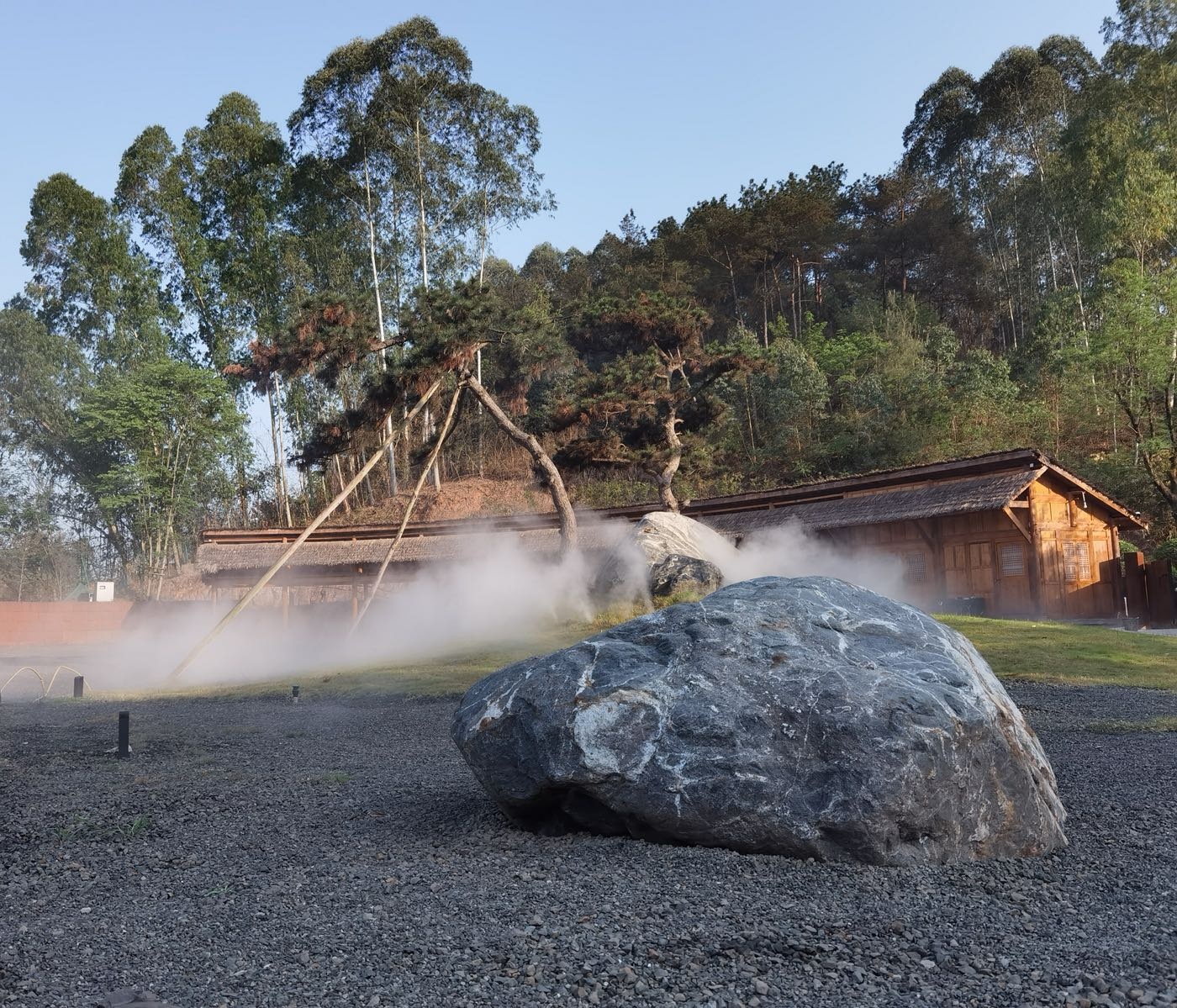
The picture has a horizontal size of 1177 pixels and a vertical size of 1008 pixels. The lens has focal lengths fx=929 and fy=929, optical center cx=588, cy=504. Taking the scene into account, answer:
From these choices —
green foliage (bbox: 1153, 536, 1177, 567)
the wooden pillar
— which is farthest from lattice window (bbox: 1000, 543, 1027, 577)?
green foliage (bbox: 1153, 536, 1177, 567)

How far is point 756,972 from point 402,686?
11330 millimetres

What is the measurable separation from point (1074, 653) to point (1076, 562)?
9.28 meters

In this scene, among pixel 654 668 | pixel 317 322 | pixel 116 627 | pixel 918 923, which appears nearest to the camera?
pixel 918 923

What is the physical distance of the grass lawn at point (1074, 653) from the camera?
11.9 meters

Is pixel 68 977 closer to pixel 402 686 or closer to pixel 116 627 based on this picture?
pixel 402 686

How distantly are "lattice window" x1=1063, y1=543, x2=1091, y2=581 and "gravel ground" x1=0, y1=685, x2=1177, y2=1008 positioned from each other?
16726mm

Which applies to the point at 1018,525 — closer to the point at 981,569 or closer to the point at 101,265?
the point at 981,569

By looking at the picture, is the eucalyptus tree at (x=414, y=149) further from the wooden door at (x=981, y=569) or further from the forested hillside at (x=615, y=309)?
the wooden door at (x=981, y=569)

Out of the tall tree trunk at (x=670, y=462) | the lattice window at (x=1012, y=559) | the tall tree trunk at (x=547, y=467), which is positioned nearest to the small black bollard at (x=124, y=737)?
the tall tree trunk at (x=547, y=467)

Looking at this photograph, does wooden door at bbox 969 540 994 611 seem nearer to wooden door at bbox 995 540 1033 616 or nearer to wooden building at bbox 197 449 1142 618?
wooden building at bbox 197 449 1142 618

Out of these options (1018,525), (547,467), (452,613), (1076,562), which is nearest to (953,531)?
(1018,525)

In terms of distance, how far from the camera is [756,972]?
328cm

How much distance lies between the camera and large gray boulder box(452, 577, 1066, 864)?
4.33m

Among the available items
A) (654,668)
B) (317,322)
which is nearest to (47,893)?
(654,668)
